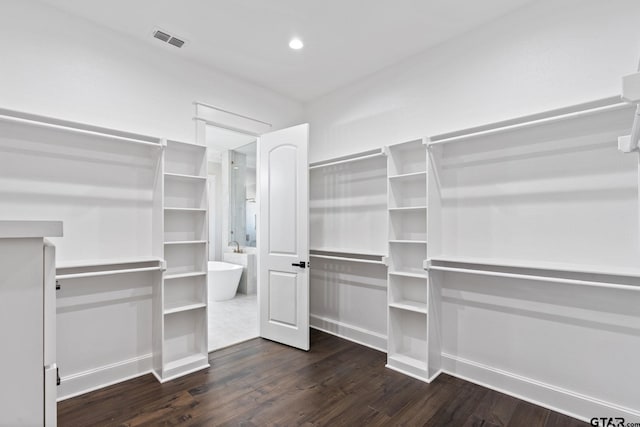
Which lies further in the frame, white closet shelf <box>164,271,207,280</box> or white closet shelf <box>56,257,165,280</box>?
white closet shelf <box>164,271,207,280</box>

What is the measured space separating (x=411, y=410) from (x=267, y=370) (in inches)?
49.3

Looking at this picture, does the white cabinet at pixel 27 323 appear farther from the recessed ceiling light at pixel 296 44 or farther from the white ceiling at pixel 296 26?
the recessed ceiling light at pixel 296 44

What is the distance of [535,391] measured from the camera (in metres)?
2.32

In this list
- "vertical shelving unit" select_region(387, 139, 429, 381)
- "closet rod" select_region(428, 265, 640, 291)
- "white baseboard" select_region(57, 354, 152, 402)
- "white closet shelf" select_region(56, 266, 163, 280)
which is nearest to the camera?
"closet rod" select_region(428, 265, 640, 291)

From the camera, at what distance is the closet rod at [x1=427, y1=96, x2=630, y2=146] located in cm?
198

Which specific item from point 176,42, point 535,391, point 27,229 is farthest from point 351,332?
point 176,42

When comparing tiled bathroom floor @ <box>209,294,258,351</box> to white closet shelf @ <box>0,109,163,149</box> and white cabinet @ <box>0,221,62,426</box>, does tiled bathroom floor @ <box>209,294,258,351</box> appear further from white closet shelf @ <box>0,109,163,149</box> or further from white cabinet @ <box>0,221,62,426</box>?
white cabinet @ <box>0,221,62,426</box>

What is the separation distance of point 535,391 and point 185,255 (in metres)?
Answer: 3.05

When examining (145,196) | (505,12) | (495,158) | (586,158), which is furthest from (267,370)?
(505,12)

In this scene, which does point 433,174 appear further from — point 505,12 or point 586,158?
point 505,12

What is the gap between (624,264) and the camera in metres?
2.03

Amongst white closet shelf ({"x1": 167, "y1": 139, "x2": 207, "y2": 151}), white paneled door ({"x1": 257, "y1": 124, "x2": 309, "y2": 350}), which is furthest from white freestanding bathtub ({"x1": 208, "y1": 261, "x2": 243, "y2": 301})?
white closet shelf ({"x1": 167, "y1": 139, "x2": 207, "y2": 151})

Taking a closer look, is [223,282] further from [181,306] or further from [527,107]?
[527,107]

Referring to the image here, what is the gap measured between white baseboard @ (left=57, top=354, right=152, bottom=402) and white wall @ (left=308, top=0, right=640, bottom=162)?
9.58 feet
